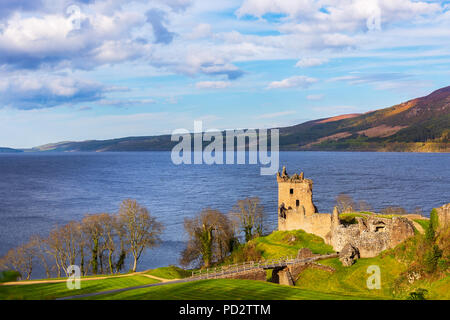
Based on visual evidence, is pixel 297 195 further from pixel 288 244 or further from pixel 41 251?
pixel 41 251

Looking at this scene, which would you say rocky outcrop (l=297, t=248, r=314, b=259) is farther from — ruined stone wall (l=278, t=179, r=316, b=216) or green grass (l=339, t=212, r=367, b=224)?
ruined stone wall (l=278, t=179, r=316, b=216)

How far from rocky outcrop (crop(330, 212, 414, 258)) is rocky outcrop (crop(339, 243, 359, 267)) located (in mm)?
807

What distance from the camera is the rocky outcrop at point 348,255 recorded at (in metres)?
44.6

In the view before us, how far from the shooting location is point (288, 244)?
178 feet

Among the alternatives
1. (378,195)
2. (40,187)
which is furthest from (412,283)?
(40,187)

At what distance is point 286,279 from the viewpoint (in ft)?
146

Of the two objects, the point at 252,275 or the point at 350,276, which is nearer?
the point at 350,276

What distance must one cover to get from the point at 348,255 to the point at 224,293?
68.0ft

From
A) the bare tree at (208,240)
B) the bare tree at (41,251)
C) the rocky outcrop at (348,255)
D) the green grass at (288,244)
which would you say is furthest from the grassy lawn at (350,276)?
the bare tree at (41,251)

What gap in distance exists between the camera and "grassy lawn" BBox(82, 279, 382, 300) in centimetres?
2733

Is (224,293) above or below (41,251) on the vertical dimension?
above

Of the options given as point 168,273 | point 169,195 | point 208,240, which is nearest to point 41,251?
point 208,240
